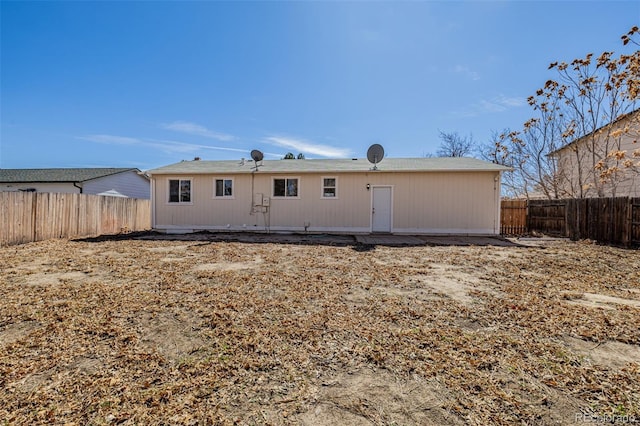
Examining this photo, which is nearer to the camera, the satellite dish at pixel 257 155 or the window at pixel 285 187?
the window at pixel 285 187

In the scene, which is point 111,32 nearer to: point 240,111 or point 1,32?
point 1,32

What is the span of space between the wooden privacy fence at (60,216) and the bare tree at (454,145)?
79.4 feet

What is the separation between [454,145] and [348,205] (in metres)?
18.9

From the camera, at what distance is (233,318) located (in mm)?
3039

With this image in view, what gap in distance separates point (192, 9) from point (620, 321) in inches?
444

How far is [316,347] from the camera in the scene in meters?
2.44

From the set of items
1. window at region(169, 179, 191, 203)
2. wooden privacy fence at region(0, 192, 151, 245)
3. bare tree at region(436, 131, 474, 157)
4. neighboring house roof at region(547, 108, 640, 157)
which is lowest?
wooden privacy fence at region(0, 192, 151, 245)

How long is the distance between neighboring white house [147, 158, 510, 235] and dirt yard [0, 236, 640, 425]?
589 centimetres

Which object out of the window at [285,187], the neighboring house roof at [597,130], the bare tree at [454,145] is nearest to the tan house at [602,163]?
the neighboring house roof at [597,130]

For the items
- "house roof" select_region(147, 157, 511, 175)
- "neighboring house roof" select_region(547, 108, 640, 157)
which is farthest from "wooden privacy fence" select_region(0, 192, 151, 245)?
"neighboring house roof" select_region(547, 108, 640, 157)

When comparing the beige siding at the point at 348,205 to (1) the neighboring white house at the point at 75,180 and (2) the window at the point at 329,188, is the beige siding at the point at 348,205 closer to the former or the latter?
(2) the window at the point at 329,188

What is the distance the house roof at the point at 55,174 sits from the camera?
1716 centimetres

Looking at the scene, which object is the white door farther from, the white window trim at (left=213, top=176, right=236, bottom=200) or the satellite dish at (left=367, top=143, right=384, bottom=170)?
the white window trim at (left=213, top=176, right=236, bottom=200)

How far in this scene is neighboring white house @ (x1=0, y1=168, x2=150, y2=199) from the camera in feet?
55.6
